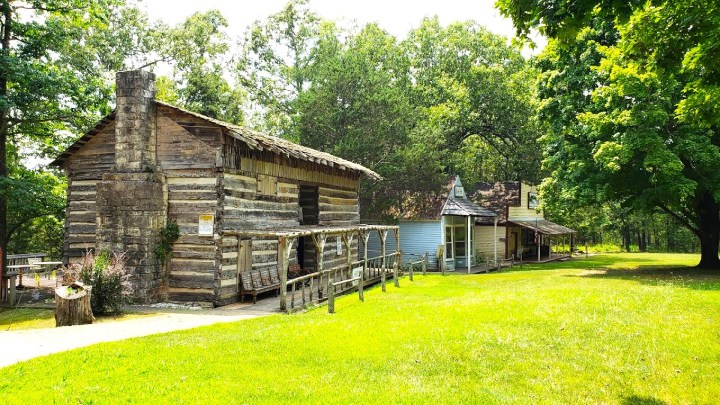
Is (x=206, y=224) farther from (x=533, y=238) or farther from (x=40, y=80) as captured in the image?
(x=533, y=238)

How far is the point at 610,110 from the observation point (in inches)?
914

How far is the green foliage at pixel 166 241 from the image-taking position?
54.1 ft

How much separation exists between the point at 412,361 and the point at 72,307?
919 cm

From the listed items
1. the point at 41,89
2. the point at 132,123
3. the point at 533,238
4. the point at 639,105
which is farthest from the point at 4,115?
the point at 533,238

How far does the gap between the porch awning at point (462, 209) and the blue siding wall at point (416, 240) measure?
3.70ft

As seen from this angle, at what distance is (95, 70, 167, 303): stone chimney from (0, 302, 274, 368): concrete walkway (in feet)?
5.10

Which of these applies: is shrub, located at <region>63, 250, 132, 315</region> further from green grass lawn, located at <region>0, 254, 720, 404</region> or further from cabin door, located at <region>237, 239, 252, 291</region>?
green grass lawn, located at <region>0, 254, 720, 404</region>

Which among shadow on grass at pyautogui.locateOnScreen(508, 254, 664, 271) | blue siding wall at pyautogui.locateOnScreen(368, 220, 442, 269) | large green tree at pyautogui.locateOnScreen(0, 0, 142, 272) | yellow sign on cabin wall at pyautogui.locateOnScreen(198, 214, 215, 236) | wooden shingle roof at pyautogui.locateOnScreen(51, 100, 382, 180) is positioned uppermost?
large green tree at pyautogui.locateOnScreen(0, 0, 142, 272)

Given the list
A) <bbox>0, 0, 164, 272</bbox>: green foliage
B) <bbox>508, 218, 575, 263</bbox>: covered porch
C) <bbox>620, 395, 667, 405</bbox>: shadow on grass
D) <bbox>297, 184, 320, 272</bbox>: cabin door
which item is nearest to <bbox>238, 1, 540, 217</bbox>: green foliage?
<bbox>508, 218, 575, 263</bbox>: covered porch

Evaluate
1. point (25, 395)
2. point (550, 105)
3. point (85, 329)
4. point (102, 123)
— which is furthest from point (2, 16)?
point (550, 105)

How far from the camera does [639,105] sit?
21406 millimetres

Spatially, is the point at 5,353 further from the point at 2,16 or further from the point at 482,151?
the point at 482,151

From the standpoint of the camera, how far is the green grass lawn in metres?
7.18

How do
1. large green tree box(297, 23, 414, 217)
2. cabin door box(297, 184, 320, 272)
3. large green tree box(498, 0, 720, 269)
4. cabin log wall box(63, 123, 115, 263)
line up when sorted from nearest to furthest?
large green tree box(498, 0, 720, 269) < cabin log wall box(63, 123, 115, 263) < cabin door box(297, 184, 320, 272) < large green tree box(297, 23, 414, 217)
